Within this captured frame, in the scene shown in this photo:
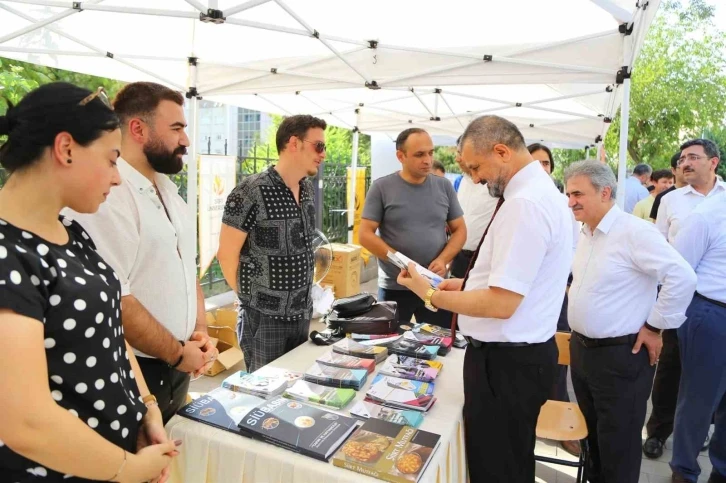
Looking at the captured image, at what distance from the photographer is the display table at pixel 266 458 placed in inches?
52.9

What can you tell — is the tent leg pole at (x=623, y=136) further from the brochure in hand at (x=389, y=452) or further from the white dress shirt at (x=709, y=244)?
the brochure in hand at (x=389, y=452)

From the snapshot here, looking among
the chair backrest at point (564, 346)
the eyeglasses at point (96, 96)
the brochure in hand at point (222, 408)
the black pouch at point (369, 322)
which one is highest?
the eyeglasses at point (96, 96)

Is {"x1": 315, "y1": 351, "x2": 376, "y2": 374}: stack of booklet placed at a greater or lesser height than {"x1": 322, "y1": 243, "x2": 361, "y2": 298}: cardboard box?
A: greater

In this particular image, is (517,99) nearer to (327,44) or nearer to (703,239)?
(327,44)

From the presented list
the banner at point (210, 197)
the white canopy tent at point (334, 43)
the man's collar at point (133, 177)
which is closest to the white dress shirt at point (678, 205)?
the white canopy tent at point (334, 43)

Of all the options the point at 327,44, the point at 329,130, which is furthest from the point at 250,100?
the point at 329,130

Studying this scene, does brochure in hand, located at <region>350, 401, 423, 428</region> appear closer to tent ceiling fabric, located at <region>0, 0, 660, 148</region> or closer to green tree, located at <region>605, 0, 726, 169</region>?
tent ceiling fabric, located at <region>0, 0, 660, 148</region>

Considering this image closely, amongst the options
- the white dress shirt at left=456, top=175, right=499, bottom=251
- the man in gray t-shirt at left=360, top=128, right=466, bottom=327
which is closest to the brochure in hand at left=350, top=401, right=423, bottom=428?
the man in gray t-shirt at left=360, top=128, right=466, bottom=327

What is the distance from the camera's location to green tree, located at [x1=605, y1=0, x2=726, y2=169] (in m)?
19.5

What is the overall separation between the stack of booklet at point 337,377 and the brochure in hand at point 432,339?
49 centimetres

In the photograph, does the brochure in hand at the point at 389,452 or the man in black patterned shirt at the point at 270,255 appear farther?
the man in black patterned shirt at the point at 270,255

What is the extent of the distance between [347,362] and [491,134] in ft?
3.48

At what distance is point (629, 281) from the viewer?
2.15 m

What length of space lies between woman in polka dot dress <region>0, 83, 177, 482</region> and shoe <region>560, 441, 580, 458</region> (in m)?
2.78
